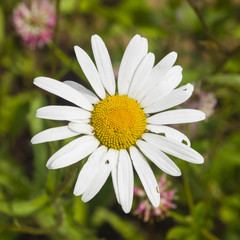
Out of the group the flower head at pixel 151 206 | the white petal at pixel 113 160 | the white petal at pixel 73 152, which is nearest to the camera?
the white petal at pixel 73 152

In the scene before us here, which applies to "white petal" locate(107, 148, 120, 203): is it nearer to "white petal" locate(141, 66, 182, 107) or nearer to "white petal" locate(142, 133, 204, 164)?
"white petal" locate(142, 133, 204, 164)

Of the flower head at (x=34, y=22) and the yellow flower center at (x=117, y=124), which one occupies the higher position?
the flower head at (x=34, y=22)

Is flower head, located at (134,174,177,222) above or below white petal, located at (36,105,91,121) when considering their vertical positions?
below

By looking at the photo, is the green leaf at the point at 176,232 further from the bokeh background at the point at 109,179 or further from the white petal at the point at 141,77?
the white petal at the point at 141,77

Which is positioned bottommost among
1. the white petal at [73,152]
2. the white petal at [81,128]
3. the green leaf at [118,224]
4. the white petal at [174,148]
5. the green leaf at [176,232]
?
the green leaf at [118,224]

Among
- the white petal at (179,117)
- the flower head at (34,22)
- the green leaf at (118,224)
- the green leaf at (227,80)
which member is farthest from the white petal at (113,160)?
the flower head at (34,22)

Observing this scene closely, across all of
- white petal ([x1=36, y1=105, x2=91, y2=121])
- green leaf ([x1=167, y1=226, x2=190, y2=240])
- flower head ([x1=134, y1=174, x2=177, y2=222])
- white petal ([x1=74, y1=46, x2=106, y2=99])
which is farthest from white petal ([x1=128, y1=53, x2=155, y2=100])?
green leaf ([x1=167, y1=226, x2=190, y2=240])
